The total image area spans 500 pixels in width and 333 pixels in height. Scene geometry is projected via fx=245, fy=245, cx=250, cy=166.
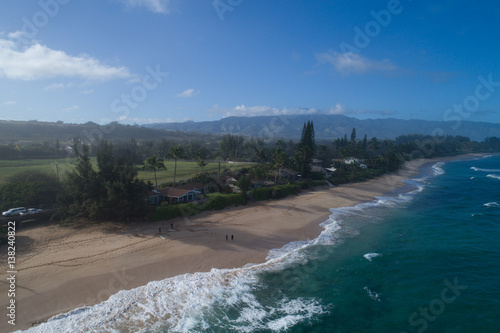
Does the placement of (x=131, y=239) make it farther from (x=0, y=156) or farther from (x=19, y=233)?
(x=0, y=156)

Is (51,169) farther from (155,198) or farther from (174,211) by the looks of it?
(174,211)

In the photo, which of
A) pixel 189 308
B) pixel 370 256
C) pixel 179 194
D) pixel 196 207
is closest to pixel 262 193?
pixel 196 207

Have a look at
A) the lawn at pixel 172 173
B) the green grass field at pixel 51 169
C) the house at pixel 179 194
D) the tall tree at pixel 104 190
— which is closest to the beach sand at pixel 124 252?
the tall tree at pixel 104 190

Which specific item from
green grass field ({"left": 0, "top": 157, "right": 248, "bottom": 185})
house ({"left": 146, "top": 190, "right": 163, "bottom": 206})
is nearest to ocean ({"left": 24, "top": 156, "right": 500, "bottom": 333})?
house ({"left": 146, "top": 190, "right": 163, "bottom": 206})

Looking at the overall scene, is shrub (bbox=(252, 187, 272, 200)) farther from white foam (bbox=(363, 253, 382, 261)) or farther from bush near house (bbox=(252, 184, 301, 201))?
white foam (bbox=(363, 253, 382, 261))

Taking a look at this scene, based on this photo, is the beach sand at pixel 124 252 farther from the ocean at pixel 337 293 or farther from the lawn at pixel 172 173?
the lawn at pixel 172 173

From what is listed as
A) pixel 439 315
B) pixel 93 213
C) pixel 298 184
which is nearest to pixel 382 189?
pixel 298 184
